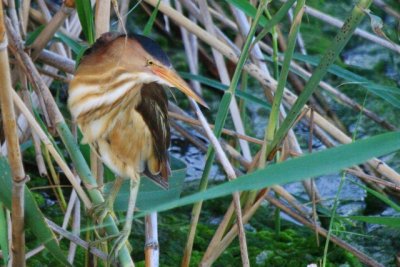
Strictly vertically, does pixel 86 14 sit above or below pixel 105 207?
above

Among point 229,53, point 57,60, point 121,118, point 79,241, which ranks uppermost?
point 229,53

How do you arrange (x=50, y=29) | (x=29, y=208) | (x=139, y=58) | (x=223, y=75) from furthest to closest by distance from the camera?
(x=223, y=75) → (x=50, y=29) → (x=139, y=58) → (x=29, y=208)

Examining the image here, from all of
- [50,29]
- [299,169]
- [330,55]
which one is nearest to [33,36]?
[50,29]

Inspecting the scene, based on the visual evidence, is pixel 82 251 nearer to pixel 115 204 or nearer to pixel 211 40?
pixel 115 204

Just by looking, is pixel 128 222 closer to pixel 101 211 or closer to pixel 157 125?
pixel 101 211

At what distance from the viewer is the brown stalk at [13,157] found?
1357mm

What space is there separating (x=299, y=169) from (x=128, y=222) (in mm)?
581

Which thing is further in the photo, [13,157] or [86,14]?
[86,14]

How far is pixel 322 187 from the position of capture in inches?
113

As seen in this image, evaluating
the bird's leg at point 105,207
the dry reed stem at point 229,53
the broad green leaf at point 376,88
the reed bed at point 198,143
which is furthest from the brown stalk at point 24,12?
the broad green leaf at point 376,88

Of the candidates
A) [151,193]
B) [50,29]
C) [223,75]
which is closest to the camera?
[151,193]

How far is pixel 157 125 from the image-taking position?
184cm

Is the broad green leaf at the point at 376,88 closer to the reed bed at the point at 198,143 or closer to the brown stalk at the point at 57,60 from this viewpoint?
the reed bed at the point at 198,143

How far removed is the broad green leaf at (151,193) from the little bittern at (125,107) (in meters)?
0.02
